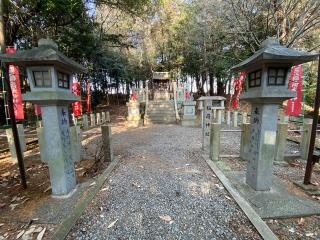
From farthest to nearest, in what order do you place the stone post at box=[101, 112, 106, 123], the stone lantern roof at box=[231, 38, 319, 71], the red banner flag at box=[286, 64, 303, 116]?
the stone post at box=[101, 112, 106, 123], the red banner flag at box=[286, 64, 303, 116], the stone lantern roof at box=[231, 38, 319, 71]

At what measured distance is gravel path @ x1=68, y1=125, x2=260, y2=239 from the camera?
2502 mm

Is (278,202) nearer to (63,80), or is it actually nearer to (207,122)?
(207,122)

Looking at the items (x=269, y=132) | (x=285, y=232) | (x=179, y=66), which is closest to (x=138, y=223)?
(x=285, y=232)

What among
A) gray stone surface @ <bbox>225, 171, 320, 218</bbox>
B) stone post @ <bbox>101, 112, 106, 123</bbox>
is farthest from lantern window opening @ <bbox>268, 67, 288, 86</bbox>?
stone post @ <bbox>101, 112, 106, 123</bbox>

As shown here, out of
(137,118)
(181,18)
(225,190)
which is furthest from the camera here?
(181,18)

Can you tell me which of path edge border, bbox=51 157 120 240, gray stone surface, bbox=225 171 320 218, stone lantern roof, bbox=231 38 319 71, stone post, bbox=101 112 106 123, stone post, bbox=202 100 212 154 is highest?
stone lantern roof, bbox=231 38 319 71

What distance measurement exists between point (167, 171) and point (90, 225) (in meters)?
2.12

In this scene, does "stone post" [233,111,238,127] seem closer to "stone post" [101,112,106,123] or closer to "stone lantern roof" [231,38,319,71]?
"stone lantern roof" [231,38,319,71]

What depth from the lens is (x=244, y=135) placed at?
514cm

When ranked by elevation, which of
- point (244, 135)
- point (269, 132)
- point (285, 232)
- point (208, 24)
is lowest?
point (285, 232)

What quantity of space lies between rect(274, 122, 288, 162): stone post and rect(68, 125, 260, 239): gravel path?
6.64 feet

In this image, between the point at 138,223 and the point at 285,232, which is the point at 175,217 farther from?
the point at 285,232

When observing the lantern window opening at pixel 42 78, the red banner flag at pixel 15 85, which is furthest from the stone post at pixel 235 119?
the red banner flag at pixel 15 85

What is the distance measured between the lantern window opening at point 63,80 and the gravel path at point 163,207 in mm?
1974
